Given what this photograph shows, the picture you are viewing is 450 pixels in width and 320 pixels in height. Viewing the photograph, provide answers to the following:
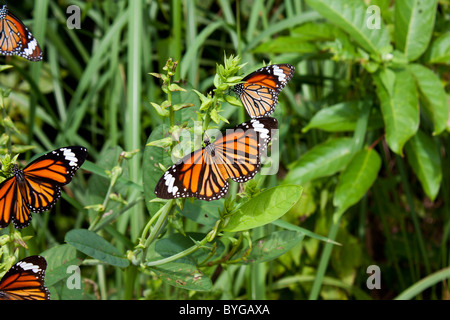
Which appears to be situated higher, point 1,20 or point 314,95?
point 1,20

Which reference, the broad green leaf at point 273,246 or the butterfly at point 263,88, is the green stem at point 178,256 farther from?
the butterfly at point 263,88

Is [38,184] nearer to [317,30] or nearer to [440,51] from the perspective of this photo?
[317,30]

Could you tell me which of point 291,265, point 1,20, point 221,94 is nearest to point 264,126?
point 221,94

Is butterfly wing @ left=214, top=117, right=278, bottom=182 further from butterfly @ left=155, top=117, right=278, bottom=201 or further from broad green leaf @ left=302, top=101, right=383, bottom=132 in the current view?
broad green leaf @ left=302, top=101, right=383, bottom=132

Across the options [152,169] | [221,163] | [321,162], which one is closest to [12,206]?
[152,169]

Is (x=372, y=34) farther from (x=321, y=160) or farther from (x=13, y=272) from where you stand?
(x=13, y=272)
